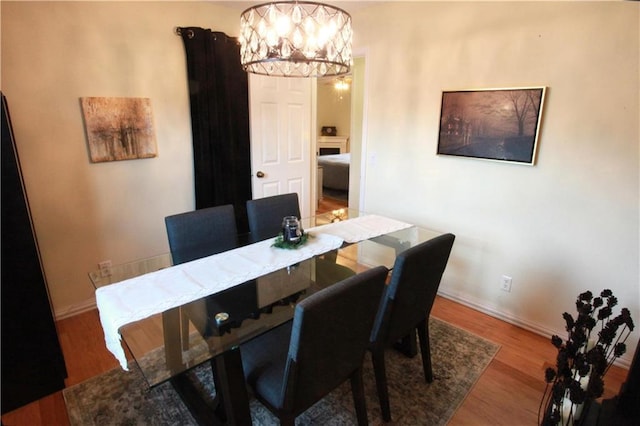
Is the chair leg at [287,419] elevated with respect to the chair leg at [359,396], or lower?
elevated

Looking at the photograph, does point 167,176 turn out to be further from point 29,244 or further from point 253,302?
point 253,302

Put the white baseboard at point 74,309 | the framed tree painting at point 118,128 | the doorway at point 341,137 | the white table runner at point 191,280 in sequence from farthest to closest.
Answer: the doorway at point 341,137, the white baseboard at point 74,309, the framed tree painting at point 118,128, the white table runner at point 191,280

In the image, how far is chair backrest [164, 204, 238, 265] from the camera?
6.56ft

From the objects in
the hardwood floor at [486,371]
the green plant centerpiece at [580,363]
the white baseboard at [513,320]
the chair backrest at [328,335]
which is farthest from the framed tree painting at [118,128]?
the green plant centerpiece at [580,363]

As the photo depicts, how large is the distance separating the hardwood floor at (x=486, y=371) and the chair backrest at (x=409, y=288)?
0.59 meters

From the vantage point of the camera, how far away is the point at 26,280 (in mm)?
1766

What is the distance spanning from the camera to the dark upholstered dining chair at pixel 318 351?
1.17m

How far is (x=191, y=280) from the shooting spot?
1.66 meters

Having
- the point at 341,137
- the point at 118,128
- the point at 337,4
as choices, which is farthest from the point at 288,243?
the point at 341,137

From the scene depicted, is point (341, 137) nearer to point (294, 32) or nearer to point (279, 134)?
point (279, 134)

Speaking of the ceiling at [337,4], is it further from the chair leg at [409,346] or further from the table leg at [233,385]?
the table leg at [233,385]

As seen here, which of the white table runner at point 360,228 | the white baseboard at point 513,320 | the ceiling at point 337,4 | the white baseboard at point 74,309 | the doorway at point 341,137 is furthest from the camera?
the doorway at point 341,137

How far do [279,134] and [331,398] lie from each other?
8.07ft

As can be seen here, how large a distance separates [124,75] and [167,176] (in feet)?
2.67
